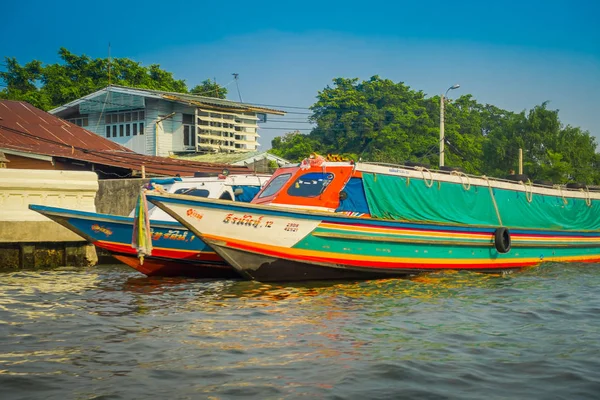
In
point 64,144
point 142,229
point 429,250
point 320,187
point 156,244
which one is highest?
point 64,144

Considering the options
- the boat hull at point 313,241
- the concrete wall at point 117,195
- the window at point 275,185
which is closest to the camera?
the boat hull at point 313,241

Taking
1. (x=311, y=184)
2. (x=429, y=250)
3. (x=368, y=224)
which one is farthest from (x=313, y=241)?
(x=429, y=250)

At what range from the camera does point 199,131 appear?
121 feet

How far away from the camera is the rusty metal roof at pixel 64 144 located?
82.2 ft

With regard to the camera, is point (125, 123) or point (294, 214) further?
point (125, 123)

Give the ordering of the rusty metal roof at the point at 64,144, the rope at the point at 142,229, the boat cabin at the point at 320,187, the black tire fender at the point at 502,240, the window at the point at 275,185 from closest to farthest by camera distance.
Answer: the rope at the point at 142,229 < the boat cabin at the point at 320,187 < the window at the point at 275,185 < the black tire fender at the point at 502,240 < the rusty metal roof at the point at 64,144

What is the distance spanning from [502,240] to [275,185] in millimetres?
5443

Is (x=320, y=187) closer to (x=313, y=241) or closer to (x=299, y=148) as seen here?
(x=313, y=241)

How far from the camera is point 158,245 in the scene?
1452cm

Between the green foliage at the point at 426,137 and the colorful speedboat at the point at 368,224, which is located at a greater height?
the green foliage at the point at 426,137

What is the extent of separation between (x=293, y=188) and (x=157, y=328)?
5716 mm

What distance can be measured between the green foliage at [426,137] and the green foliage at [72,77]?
39.5ft

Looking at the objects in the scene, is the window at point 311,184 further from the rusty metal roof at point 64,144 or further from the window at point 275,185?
the rusty metal roof at point 64,144

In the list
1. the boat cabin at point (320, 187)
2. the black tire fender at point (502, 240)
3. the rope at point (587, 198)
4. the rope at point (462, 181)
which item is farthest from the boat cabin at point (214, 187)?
the rope at point (587, 198)
